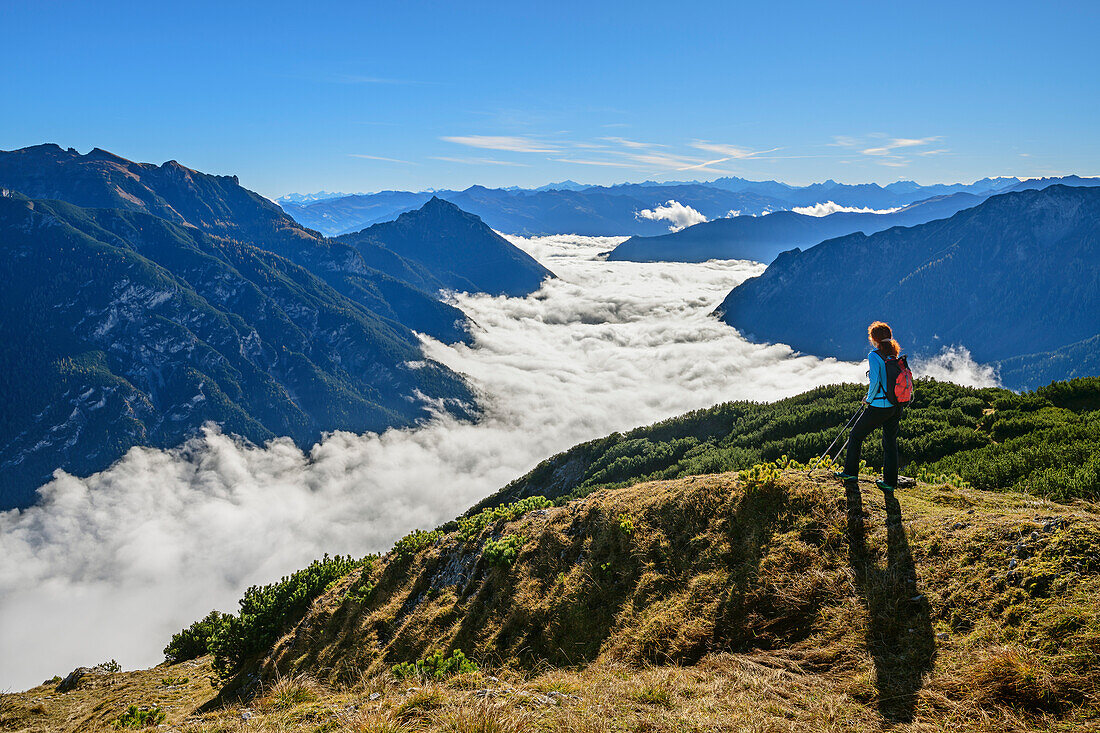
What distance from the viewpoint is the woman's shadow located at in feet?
22.3

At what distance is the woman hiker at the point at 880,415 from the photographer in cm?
1110

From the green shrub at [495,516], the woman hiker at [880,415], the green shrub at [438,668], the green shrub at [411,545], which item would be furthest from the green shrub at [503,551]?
the woman hiker at [880,415]

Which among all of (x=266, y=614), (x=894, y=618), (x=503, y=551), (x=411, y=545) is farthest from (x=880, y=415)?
(x=266, y=614)

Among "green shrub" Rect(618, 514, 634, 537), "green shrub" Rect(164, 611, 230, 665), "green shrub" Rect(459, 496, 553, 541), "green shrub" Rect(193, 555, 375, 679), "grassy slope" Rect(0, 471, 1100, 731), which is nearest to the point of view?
"grassy slope" Rect(0, 471, 1100, 731)

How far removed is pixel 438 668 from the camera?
10.5 metres

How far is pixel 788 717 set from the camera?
671cm

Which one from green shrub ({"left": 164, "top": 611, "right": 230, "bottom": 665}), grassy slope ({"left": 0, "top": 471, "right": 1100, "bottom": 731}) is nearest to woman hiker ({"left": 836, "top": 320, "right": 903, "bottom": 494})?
grassy slope ({"left": 0, "top": 471, "right": 1100, "bottom": 731})

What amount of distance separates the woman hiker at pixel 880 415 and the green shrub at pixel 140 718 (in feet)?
58.4

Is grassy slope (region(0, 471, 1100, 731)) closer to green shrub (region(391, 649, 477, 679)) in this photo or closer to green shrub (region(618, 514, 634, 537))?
green shrub (region(618, 514, 634, 537))

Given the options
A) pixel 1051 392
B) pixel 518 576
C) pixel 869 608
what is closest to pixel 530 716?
pixel 869 608

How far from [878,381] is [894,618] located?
5215 mm

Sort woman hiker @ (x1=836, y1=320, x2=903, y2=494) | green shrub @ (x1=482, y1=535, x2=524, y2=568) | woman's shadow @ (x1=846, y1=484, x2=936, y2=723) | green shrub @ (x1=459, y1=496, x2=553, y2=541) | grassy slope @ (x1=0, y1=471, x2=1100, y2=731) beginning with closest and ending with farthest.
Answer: grassy slope @ (x1=0, y1=471, x2=1100, y2=731), woman's shadow @ (x1=846, y1=484, x2=936, y2=723), woman hiker @ (x1=836, y1=320, x2=903, y2=494), green shrub @ (x1=482, y1=535, x2=524, y2=568), green shrub @ (x1=459, y1=496, x2=553, y2=541)

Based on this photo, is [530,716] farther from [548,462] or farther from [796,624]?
[548,462]

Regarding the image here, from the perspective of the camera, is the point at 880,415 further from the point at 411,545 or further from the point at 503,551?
the point at 411,545
